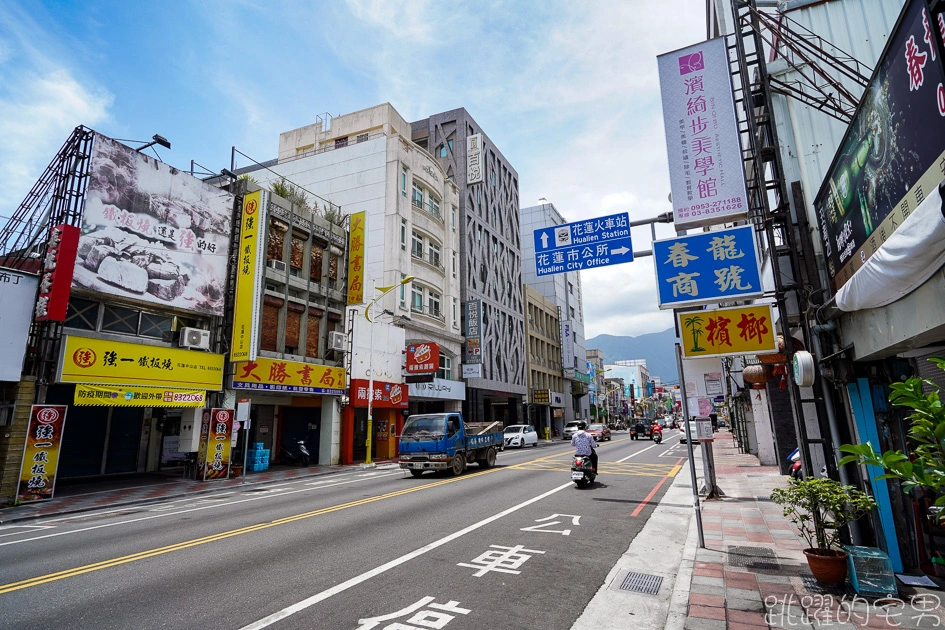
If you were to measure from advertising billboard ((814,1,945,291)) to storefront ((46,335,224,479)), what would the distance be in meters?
19.5

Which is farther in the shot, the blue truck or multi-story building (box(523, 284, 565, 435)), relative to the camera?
multi-story building (box(523, 284, 565, 435))

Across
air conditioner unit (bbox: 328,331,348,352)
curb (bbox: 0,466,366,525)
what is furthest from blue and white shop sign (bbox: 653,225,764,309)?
air conditioner unit (bbox: 328,331,348,352)

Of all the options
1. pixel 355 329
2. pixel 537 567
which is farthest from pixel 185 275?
pixel 537 567

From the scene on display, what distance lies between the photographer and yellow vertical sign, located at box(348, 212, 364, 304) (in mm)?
26766

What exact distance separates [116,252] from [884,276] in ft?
66.8

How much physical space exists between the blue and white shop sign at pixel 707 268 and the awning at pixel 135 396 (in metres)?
17.1

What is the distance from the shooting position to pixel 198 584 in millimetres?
6195

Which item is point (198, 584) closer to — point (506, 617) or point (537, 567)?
point (506, 617)

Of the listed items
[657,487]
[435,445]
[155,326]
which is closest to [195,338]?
[155,326]

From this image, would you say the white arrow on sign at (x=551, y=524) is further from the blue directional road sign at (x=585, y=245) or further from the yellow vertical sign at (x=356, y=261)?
the yellow vertical sign at (x=356, y=261)

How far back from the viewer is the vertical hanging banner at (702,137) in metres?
9.09

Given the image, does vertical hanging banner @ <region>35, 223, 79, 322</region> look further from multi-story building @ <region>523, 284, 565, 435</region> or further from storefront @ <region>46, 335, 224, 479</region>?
multi-story building @ <region>523, 284, 565, 435</region>

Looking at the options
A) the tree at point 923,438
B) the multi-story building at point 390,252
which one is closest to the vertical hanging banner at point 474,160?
the multi-story building at point 390,252

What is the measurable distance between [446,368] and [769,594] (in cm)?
3323
